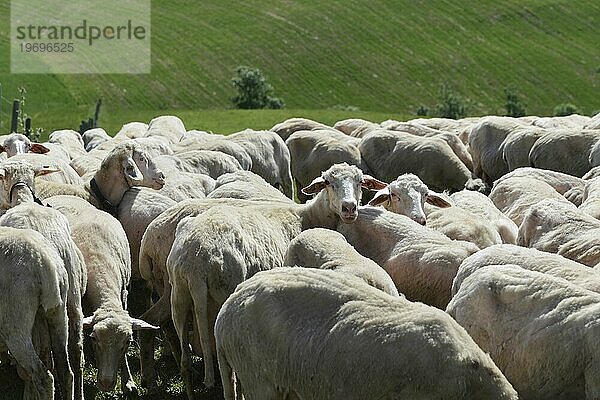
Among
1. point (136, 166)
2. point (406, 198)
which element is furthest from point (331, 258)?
point (136, 166)

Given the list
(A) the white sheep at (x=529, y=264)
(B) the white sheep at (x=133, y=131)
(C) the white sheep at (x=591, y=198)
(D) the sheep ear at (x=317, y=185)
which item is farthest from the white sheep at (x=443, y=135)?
(A) the white sheep at (x=529, y=264)

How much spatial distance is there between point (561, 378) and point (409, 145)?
1205cm

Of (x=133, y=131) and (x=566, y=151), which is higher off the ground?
(x=566, y=151)

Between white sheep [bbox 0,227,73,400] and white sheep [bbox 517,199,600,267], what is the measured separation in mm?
4874

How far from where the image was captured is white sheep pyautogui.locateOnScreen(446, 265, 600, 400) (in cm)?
729

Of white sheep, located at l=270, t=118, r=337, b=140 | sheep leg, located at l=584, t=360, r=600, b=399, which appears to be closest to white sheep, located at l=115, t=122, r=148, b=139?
white sheep, located at l=270, t=118, r=337, b=140

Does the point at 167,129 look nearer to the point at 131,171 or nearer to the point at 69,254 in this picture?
the point at 131,171

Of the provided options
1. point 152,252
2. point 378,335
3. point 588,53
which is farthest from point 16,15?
point 378,335

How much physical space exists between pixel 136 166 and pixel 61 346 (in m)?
4.87

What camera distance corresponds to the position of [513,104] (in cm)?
7100

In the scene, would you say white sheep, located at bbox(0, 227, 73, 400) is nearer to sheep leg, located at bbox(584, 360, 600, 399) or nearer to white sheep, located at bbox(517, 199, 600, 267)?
sheep leg, located at bbox(584, 360, 600, 399)

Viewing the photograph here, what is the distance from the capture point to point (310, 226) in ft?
35.2

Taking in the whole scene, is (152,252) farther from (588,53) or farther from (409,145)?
(588,53)

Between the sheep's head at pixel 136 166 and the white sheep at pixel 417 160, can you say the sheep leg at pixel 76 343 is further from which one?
the white sheep at pixel 417 160
